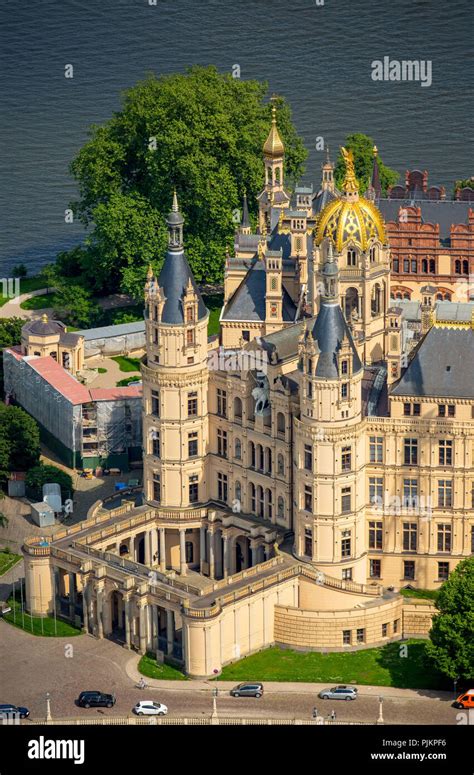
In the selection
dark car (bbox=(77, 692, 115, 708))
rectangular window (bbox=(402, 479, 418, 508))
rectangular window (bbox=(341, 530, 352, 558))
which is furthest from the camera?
rectangular window (bbox=(402, 479, 418, 508))

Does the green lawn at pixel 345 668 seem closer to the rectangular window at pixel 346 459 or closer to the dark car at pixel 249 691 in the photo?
the dark car at pixel 249 691

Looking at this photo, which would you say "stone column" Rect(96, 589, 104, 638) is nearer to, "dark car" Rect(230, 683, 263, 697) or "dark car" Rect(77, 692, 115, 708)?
"dark car" Rect(77, 692, 115, 708)

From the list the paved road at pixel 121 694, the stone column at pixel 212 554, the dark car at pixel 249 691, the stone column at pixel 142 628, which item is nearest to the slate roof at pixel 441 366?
the stone column at pixel 212 554

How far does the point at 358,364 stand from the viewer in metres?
185

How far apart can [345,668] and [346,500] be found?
12.4m

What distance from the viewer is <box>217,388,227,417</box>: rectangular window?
196 metres

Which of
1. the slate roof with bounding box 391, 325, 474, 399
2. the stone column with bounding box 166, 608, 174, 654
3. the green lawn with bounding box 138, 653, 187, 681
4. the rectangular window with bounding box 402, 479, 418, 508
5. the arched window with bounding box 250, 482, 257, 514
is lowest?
the green lawn with bounding box 138, 653, 187, 681

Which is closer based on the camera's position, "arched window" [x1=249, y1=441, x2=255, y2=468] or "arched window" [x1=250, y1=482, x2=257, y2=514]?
"arched window" [x1=249, y1=441, x2=255, y2=468]

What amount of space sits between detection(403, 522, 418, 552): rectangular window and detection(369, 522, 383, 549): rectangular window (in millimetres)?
1760

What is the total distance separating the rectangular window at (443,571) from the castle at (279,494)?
0.07 m

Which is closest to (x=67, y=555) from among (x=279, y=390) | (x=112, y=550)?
(x=112, y=550)

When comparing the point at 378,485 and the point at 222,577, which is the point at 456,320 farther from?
the point at 222,577

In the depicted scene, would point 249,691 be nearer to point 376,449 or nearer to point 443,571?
point 443,571

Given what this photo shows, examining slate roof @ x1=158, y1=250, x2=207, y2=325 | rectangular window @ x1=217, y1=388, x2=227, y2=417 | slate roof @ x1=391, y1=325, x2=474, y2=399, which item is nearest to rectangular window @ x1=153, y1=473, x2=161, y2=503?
rectangular window @ x1=217, y1=388, x2=227, y2=417
